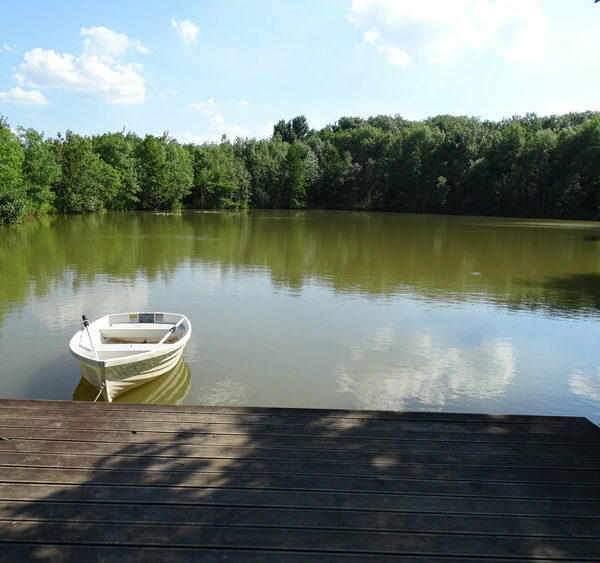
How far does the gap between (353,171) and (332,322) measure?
215ft

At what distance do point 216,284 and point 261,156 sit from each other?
200 ft

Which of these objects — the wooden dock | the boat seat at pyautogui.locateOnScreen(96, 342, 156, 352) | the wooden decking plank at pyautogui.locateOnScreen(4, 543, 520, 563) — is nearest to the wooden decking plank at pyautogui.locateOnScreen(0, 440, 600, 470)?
the wooden dock

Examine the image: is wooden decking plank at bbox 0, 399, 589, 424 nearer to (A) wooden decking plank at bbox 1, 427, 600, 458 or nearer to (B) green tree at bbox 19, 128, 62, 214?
(A) wooden decking plank at bbox 1, 427, 600, 458

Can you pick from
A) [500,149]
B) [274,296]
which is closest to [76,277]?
[274,296]

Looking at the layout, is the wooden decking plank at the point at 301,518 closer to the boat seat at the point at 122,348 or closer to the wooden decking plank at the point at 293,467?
the wooden decking plank at the point at 293,467

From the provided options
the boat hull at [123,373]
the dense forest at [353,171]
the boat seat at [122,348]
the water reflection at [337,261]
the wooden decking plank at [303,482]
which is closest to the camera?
the wooden decking plank at [303,482]

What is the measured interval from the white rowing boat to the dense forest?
36.7 m

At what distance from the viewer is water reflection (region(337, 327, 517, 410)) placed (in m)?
7.77

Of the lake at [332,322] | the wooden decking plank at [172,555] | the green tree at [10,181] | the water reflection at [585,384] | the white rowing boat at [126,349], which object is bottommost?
the water reflection at [585,384]

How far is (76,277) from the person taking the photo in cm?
1653

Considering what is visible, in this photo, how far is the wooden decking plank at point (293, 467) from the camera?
380 cm

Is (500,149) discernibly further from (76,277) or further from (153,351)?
(153,351)

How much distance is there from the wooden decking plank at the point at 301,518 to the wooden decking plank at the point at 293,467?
18.8 inches

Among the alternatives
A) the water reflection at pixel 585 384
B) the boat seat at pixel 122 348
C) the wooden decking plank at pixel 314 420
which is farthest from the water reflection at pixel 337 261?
the wooden decking plank at pixel 314 420
